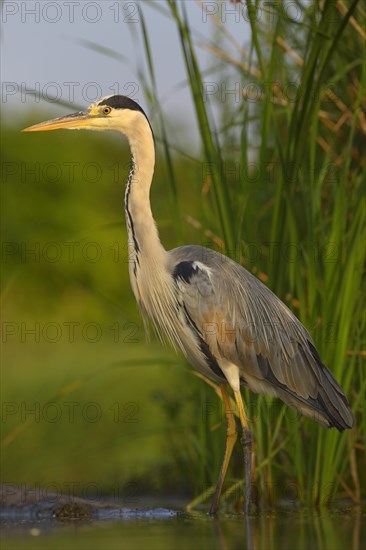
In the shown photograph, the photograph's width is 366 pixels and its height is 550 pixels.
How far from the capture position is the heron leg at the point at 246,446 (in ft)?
17.5

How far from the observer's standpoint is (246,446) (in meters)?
5.46

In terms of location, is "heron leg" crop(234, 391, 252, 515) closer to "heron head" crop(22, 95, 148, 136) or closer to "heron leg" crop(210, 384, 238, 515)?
"heron leg" crop(210, 384, 238, 515)

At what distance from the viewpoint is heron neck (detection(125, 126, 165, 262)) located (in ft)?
18.2

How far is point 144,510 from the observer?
17.7 feet

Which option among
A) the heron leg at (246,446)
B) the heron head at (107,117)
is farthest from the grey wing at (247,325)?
the heron head at (107,117)

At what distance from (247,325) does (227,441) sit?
1.87 feet

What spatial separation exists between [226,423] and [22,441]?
8.81 ft

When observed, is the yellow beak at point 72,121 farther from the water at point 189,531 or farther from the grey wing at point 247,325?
the water at point 189,531

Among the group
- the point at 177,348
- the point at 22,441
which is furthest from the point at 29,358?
the point at 177,348

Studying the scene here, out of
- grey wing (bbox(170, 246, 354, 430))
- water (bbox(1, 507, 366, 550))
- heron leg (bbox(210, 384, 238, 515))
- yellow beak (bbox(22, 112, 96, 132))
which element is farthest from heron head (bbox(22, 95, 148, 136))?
water (bbox(1, 507, 366, 550))

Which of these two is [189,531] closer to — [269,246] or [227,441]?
[227,441]

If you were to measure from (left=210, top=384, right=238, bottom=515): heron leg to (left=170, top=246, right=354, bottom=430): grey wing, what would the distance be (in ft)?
0.54

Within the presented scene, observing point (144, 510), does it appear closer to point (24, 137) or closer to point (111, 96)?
point (111, 96)

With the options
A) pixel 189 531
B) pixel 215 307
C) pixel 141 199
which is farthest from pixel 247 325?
pixel 189 531
